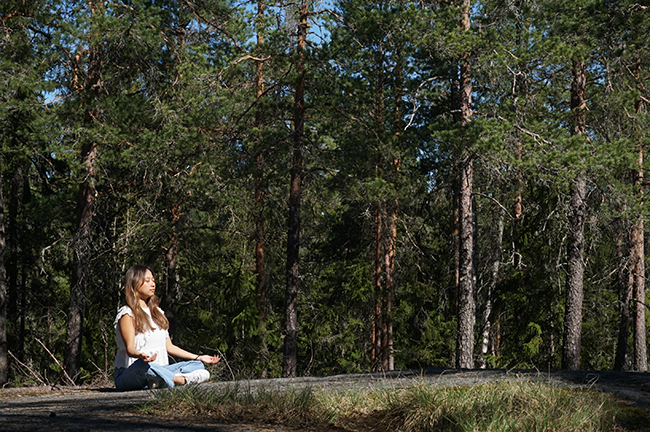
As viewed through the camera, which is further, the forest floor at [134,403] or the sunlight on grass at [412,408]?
the sunlight on grass at [412,408]

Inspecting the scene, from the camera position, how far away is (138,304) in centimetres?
621

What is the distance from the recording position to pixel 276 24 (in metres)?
13.9

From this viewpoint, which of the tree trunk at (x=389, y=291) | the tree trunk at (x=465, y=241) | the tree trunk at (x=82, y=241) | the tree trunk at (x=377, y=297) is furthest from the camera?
the tree trunk at (x=377, y=297)

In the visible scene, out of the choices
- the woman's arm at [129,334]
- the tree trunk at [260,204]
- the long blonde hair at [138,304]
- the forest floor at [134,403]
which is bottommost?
the forest floor at [134,403]

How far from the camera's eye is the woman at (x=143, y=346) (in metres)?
6.03

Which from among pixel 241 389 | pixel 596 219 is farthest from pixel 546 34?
pixel 241 389

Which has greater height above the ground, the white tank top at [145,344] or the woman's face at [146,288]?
the woman's face at [146,288]

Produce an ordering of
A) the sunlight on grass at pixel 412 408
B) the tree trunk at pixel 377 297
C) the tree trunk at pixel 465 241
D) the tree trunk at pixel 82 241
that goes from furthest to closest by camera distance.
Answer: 1. the tree trunk at pixel 377 297
2. the tree trunk at pixel 82 241
3. the tree trunk at pixel 465 241
4. the sunlight on grass at pixel 412 408

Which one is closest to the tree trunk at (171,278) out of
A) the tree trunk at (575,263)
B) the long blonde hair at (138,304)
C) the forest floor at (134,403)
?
the forest floor at (134,403)

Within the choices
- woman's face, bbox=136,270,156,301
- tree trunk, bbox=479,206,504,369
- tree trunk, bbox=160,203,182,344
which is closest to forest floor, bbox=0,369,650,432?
woman's face, bbox=136,270,156,301

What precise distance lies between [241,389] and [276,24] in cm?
1000

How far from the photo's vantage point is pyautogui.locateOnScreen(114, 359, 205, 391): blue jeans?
596 centimetres

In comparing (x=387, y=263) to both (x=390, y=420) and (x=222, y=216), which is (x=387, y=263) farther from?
(x=390, y=420)

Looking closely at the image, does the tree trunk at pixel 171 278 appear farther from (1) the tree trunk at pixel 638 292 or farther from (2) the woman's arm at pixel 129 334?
(1) the tree trunk at pixel 638 292
